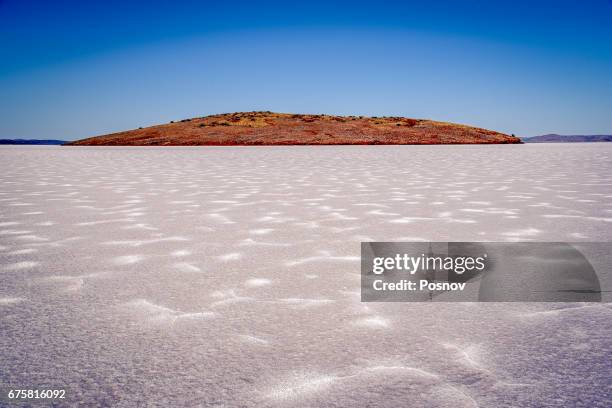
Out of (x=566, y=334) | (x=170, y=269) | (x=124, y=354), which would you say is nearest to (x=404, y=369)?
(x=566, y=334)

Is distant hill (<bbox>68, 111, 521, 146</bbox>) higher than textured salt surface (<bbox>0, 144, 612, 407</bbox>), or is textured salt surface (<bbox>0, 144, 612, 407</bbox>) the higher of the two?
distant hill (<bbox>68, 111, 521, 146</bbox>)

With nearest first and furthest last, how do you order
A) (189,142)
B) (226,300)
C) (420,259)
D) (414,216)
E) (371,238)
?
1. (226,300)
2. (420,259)
3. (371,238)
4. (414,216)
5. (189,142)

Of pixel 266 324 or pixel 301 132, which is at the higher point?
pixel 301 132

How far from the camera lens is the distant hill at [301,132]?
136ft

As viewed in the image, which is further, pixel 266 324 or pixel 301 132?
pixel 301 132

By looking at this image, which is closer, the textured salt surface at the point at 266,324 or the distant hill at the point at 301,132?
the textured salt surface at the point at 266,324

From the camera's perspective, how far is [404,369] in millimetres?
1698

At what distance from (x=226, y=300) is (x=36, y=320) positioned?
847 millimetres

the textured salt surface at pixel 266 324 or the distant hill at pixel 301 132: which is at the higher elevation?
the distant hill at pixel 301 132

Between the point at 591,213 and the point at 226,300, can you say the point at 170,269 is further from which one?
the point at 591,213

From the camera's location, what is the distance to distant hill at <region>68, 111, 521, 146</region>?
41.3 m

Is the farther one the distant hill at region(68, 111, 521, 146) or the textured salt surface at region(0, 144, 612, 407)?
the distant hill at region(68, 111, 521, 146)

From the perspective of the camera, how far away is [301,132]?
43719 millimetres

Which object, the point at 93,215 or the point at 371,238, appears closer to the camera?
the point at 371,238
